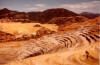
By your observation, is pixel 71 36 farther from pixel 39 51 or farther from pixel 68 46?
pixel 39 51

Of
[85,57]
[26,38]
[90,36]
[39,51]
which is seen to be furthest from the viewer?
[26,38]

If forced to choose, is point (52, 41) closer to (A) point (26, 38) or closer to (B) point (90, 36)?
(B) point (90, 36)

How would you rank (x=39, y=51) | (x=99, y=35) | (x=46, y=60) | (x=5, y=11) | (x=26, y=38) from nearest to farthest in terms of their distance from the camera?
(x=46, y=60), (x=99, y=35), (x=39, y=51), (x=26, y=38), (x=5, y=11)

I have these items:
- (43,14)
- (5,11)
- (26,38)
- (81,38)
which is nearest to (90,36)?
(81,38)

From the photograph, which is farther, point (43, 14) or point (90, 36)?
point (43, 14)

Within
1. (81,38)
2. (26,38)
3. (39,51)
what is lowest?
(26,38)

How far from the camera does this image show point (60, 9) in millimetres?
31078

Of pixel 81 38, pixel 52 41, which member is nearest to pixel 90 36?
pixel 81 38

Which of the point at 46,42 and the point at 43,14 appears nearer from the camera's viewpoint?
the point at 46,42

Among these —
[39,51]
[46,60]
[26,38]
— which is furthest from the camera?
[26,38]

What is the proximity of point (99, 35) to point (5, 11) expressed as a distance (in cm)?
2570

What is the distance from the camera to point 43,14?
32312 mm

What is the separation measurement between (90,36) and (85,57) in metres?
1.30

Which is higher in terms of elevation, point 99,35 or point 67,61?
point 99,35
